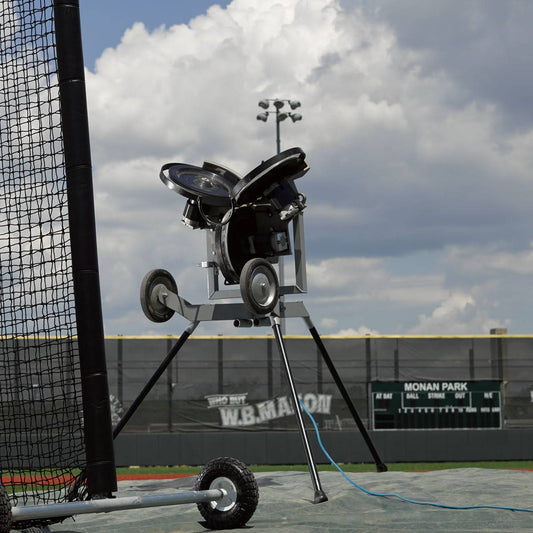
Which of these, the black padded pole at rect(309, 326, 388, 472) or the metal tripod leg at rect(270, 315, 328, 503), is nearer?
the metal tripod leg at rect(270, 315, 328, 503)

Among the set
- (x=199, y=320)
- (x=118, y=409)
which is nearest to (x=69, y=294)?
(x=199, y=320)

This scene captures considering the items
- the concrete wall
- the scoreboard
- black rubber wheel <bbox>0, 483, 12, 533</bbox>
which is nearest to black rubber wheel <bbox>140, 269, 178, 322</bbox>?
black rubber wheel <bbox>0, 483, 12, 533</bbox>

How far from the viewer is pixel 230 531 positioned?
240 inches

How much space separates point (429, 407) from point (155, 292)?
10.9 meters

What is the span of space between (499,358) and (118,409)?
8.38 meters

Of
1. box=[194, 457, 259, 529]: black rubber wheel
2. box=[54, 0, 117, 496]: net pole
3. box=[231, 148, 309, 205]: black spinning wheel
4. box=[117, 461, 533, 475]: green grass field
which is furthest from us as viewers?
box=[117, 461, 533, 475]: green grass field

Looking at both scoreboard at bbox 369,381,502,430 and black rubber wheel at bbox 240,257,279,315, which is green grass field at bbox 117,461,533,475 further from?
Answer: black rubber wheel at bbox 240,257,279,315

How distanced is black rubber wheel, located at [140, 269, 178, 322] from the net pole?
12.1 ft

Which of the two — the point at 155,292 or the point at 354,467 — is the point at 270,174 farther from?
the point at 354,467

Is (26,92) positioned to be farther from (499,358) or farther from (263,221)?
(499,358)

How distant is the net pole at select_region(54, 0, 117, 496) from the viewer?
5.27 m

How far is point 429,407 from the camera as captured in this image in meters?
18.6

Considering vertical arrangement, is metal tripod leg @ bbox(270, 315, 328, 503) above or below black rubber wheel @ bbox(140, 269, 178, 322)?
below

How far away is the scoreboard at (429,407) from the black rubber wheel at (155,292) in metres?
10.2
